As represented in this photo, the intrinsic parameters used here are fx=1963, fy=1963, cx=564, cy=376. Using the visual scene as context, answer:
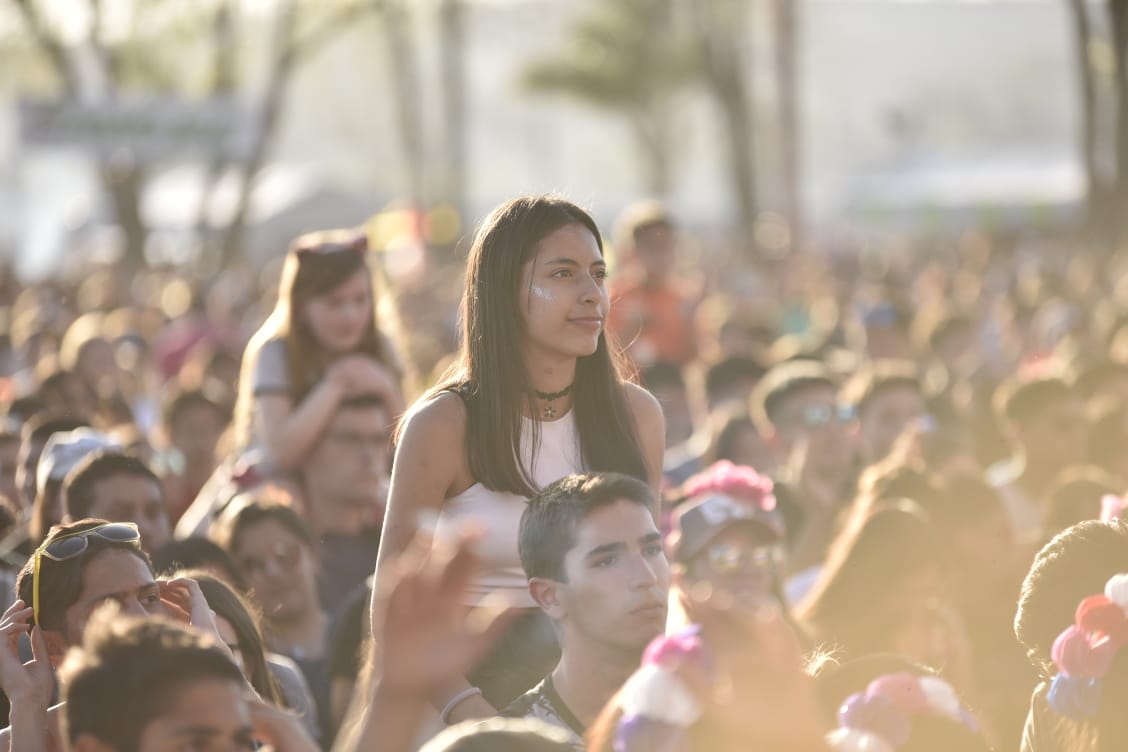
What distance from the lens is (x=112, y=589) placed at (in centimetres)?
424

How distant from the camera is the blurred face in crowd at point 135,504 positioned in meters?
5.86

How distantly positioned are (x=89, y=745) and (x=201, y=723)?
0.22m

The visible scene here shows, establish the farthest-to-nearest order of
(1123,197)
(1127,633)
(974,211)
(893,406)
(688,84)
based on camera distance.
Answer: (974,211)
(688,84)
(1123,197)
(893,406)
(1127,633)

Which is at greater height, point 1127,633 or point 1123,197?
point 1127,633

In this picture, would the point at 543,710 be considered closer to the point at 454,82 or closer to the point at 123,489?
the point at 123,489

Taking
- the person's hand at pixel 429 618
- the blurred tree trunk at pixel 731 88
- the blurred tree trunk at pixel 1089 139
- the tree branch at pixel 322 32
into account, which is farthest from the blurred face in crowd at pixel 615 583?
the blurred tree trunk at pixel 731 88

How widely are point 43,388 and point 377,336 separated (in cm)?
278

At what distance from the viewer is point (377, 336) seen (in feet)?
23.9

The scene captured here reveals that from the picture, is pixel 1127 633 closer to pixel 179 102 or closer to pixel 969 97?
pixel 179 102

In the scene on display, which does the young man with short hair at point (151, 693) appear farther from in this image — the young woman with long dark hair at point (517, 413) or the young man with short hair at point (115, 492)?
the young man with short hair at point (115, 492)

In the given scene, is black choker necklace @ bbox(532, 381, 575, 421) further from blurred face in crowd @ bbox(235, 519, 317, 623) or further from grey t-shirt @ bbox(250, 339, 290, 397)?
grey t-shirt @ bbox(250, 339, 290, 397)

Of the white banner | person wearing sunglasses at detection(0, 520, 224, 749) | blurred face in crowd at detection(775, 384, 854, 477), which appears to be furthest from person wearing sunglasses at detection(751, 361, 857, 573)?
the white banner

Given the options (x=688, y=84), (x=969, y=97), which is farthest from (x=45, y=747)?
(x=969, y=97)

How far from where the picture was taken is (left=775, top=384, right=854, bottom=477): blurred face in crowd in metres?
7.87
